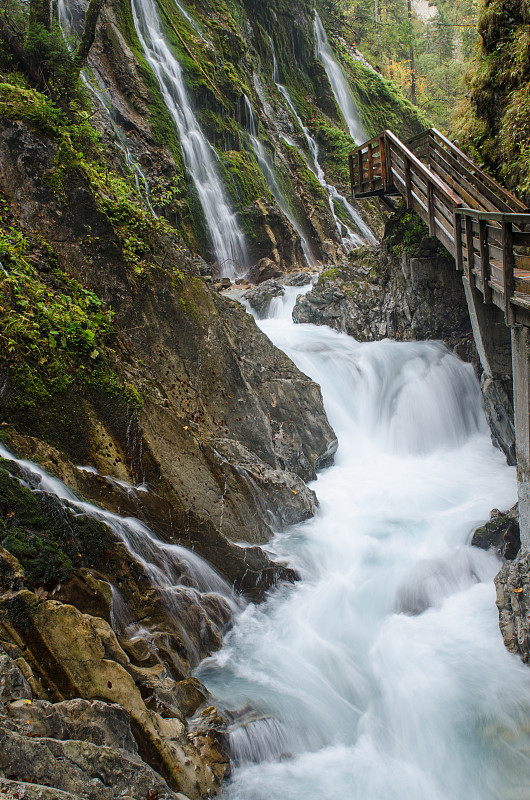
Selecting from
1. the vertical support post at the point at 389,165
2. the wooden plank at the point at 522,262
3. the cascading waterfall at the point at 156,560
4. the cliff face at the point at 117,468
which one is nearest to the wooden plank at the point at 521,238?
the wooden plank at the point at 522,262

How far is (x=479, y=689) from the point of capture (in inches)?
199

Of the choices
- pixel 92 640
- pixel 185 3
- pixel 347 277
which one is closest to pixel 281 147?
pixel 185 3

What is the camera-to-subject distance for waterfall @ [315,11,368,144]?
28797mm

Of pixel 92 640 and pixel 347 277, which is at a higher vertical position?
pixel 347 277

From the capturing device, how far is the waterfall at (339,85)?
2880 centimetres

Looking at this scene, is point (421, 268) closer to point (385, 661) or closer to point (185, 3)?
point (385, 661)

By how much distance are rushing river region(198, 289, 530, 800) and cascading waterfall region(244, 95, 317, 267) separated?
12.5 meters

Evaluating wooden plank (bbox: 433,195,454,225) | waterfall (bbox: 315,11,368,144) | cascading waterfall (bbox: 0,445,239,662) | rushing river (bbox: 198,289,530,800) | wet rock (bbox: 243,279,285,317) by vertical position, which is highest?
waterfall (bbox: 315,11,368,144)

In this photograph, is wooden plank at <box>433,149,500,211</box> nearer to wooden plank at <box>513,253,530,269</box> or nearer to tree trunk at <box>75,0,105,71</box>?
wooden plank at <box>513,253,530,269</box>

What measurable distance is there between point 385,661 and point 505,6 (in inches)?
454

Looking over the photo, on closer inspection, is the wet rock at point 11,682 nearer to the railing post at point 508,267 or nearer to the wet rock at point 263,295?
the railing post at point 508,267

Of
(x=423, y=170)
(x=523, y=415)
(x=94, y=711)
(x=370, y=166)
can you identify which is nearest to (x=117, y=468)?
(x=94, y=711)

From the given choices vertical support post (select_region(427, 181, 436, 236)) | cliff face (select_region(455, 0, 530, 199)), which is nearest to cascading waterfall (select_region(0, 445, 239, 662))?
vertical support post (select_region(427, 181, 436, 236))

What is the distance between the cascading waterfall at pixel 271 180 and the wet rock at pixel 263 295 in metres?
4.58
